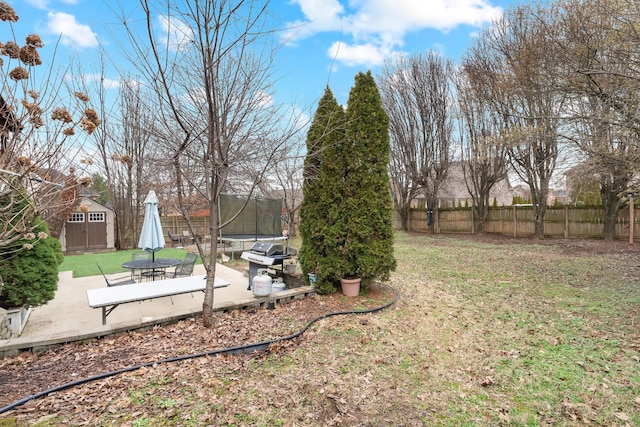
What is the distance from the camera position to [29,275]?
352 centimetres

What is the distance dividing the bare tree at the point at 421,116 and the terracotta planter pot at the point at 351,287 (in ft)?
39.5

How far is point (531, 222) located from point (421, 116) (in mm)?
6827

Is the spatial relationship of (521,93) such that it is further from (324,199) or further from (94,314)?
(94,314)

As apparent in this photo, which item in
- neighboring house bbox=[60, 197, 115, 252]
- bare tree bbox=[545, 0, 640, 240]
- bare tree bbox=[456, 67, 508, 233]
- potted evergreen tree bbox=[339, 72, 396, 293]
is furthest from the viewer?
neighboring house bbox=[60, 197, 115, 252]

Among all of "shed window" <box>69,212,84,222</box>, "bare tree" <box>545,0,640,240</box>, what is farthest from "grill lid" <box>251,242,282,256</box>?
"shed window" <box>69,212,84,222</box>

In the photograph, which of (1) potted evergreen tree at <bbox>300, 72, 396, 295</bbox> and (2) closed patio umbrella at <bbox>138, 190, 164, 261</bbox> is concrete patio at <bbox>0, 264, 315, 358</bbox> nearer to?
(1) potted evergreen tree at <bbox>300, 72, 396, 295</bbox>

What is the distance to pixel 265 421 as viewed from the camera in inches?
81.4

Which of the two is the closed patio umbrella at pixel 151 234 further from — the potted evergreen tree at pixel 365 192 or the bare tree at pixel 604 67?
the bare tree at pixel 604 67

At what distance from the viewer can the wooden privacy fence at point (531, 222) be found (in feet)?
36.5

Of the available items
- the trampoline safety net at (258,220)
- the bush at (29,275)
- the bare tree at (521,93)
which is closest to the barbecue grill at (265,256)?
the bush at (29,275)

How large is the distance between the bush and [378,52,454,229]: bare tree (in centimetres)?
1478

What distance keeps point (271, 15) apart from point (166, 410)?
3610mm

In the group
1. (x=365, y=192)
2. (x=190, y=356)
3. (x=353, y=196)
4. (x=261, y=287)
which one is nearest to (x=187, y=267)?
(x=261, y=287)

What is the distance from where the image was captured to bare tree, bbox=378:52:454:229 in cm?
1503
